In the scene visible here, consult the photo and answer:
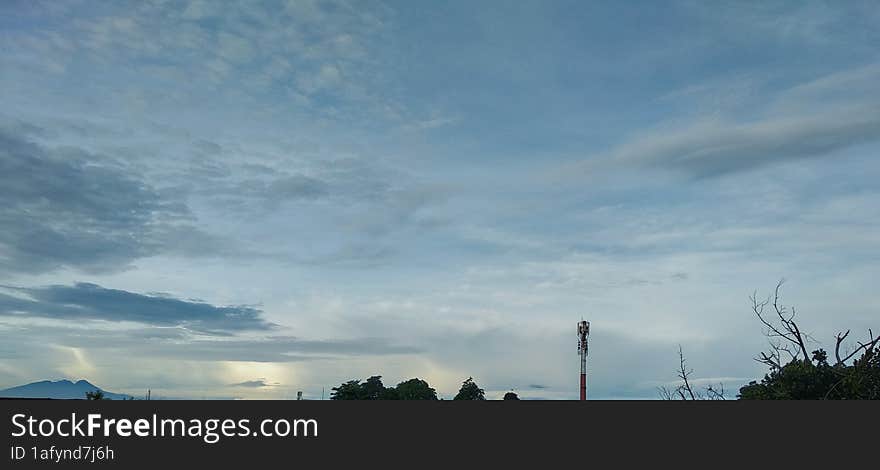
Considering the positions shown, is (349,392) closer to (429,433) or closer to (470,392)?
(470,392)

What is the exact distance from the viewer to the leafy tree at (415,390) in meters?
102

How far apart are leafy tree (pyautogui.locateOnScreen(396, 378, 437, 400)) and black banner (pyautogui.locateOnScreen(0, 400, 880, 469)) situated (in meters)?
84.9

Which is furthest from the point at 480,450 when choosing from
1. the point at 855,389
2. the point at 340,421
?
the point at 855,389

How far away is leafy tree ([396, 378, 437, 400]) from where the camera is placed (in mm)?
102000

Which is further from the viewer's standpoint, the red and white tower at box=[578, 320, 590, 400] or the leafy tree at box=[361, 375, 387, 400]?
the leafy tree at box=[361, 375, 387, 400]

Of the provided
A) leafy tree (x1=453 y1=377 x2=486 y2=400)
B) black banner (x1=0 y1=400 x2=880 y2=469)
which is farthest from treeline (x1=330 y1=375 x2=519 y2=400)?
black banner (x1=0 y1=400 x2=880 y2=469)

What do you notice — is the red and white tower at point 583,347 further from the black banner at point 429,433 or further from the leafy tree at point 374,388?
the leafy tree at point 374,388

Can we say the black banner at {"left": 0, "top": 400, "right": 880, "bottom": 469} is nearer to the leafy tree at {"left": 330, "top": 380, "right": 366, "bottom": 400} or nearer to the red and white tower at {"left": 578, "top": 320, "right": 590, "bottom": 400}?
the red and white tower at {"left": 578, "top": 320, "right": 590, "bottom": 400}

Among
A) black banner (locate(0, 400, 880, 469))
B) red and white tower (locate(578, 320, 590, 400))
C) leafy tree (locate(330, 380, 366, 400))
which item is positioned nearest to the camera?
black banner (locate(0, 400, 880, 469))

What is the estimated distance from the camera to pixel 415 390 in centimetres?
10331

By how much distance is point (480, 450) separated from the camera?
17.2 meters

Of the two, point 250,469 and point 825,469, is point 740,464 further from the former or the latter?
point 250,469

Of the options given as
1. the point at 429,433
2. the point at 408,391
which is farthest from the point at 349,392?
the point at 429,433

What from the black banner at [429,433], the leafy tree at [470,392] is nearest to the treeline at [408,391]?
the leafy tree at [470,392]
